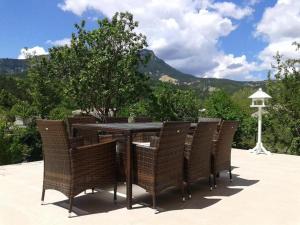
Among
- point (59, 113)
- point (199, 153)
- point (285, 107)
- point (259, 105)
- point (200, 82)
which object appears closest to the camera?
point (199, 153)

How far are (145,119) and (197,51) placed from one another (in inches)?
527

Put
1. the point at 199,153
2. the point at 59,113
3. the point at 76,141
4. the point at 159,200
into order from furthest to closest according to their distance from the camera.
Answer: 1. the point at 59,113
2. the point at 76,141
3. the point at 199,153
4. the point at 159,200

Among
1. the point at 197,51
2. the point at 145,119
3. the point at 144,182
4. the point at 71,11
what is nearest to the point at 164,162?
the point at 144,182

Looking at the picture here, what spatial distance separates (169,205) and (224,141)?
4.63ft

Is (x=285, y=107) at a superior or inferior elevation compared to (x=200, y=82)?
inferior

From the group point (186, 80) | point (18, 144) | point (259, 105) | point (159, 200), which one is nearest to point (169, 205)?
point (159, 200)

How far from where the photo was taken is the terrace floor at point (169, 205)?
3.16m

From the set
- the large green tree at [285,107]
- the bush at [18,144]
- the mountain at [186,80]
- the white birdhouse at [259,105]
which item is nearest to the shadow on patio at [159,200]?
the bush at [18,144]

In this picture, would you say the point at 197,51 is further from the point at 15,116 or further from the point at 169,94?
the point at 15,116

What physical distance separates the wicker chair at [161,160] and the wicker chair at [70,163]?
1.05 feet

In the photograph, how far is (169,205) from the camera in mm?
3664

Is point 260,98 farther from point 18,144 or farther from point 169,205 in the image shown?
point 18,144

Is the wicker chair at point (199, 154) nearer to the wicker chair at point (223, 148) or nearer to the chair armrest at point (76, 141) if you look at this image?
the wicker chair at point (223, 148)

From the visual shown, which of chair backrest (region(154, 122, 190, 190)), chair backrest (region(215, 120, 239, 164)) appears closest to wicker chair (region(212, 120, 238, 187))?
chair backrest (region(215, 120, 239, 164))
